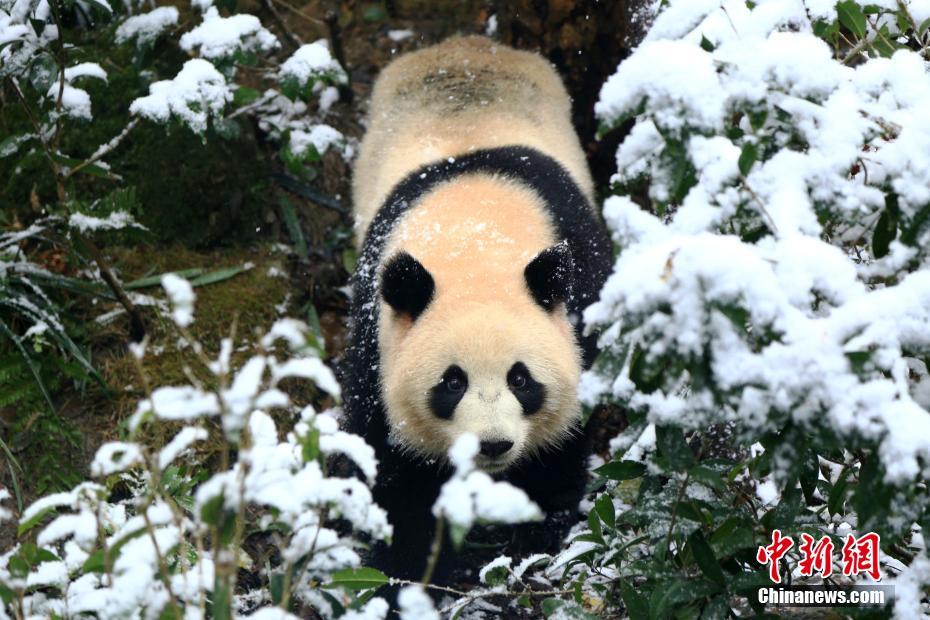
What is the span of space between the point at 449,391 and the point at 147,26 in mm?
2250

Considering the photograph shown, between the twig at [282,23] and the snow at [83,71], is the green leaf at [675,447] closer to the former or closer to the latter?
the snow at [83,71]

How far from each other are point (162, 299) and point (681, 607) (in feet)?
10.8

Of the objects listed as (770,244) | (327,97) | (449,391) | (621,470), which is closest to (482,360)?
(449,391)

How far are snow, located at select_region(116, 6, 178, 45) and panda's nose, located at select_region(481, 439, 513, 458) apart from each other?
8.14 feet

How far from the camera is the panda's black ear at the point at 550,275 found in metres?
3.50

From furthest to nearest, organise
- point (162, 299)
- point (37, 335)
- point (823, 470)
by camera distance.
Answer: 1. point (162, 299)
2. point (37, 335)
3. point (823, 470)

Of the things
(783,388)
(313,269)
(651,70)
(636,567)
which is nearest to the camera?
(783,388)

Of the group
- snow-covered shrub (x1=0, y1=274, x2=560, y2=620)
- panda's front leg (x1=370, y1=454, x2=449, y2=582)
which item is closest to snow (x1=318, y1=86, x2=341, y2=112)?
panda's front leg (x1=370, y1=454, x2=449, y2=582)

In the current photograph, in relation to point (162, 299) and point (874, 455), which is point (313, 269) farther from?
point (874, 455)

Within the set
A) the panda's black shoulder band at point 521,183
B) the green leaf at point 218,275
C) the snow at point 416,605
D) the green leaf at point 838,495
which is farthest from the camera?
the green leaf at point 218,275

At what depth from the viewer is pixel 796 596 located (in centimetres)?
258

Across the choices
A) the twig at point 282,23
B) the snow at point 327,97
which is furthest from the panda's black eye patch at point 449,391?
the snow at point 327,97

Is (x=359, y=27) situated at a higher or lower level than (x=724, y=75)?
lower

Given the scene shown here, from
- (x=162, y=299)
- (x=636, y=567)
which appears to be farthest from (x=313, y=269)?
(x=636, y=567)
